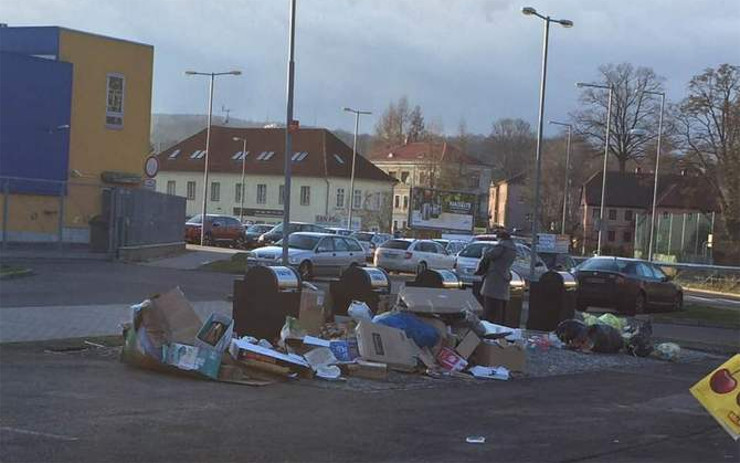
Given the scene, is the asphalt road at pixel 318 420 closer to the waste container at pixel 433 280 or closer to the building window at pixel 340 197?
the waste container at pixel 433 280

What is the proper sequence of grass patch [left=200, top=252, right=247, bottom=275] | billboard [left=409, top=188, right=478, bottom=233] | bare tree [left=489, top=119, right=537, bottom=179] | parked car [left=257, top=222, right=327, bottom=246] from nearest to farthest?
grass patch [left=200, top=252, right=247, bottom=275], parked car [left=257, top=222, right=327, bottom=246], billboard [left=409, top=188, right=478, bottom=233], bare tree [left=489, top=119, right=537, bottom=179]

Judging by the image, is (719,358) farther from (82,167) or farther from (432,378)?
(82,167)

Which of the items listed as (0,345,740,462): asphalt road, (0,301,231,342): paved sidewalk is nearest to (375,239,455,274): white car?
(0,301,231,342): paved sidewalk

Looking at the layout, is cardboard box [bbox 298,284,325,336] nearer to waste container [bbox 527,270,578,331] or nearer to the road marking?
the road marking

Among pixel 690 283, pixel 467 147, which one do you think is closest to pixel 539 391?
pixel 690 283

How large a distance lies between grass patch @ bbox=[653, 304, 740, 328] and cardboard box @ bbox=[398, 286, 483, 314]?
11.3 metres

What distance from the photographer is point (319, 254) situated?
2723cm

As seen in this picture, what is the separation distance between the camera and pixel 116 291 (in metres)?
18.0

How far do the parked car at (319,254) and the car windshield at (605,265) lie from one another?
6906 mm

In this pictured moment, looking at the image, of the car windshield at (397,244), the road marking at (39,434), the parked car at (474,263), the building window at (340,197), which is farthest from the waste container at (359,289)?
the building window at (340,197)

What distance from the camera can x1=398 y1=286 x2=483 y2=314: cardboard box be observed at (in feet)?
36.6

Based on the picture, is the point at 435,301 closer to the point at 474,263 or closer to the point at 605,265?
the point at 605,265

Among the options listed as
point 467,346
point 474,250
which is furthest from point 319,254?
point 467,346

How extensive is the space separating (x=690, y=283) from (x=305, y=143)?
51576 mm
